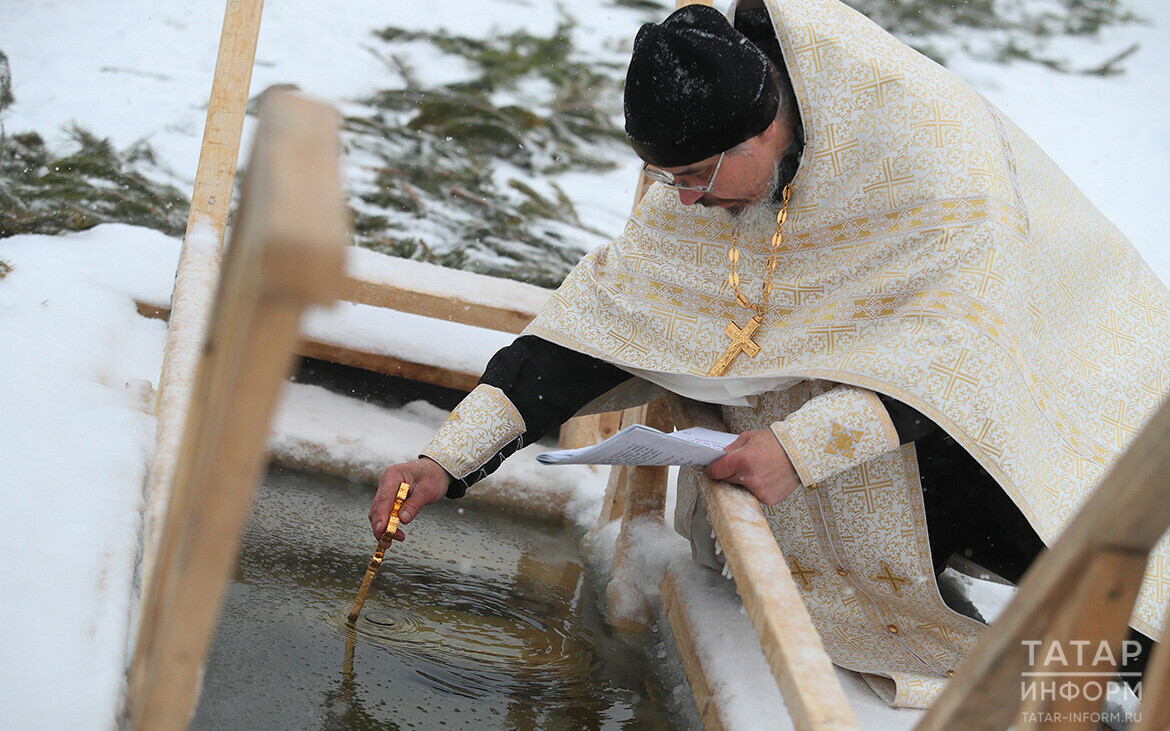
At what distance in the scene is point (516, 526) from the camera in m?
3.45

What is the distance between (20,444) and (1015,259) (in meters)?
1.99

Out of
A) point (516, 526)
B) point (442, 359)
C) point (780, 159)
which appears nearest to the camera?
point (780, 159)

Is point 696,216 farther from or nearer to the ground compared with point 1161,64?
nearer to the ground

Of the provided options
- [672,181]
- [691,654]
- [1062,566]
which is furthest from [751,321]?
[1062,566]

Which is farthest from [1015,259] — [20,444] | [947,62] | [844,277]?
[947,62]

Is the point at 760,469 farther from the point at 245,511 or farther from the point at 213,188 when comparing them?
the point at 213,188

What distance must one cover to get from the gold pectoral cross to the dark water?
74 cm

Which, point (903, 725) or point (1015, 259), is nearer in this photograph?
point (903, 725)

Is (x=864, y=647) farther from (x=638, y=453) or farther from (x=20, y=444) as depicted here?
(x=20, y=444)

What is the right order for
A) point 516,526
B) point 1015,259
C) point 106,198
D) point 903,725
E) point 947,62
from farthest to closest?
point 947,62 < point 106,198 < point 516,526 < point 1015,259 < point 903,725

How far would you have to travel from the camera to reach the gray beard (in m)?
2.45

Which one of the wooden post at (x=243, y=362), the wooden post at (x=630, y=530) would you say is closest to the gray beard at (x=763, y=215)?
the wooden post at (x=630, y=530)

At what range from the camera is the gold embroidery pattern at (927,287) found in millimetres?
2141

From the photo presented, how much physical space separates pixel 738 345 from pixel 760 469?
438 mm
